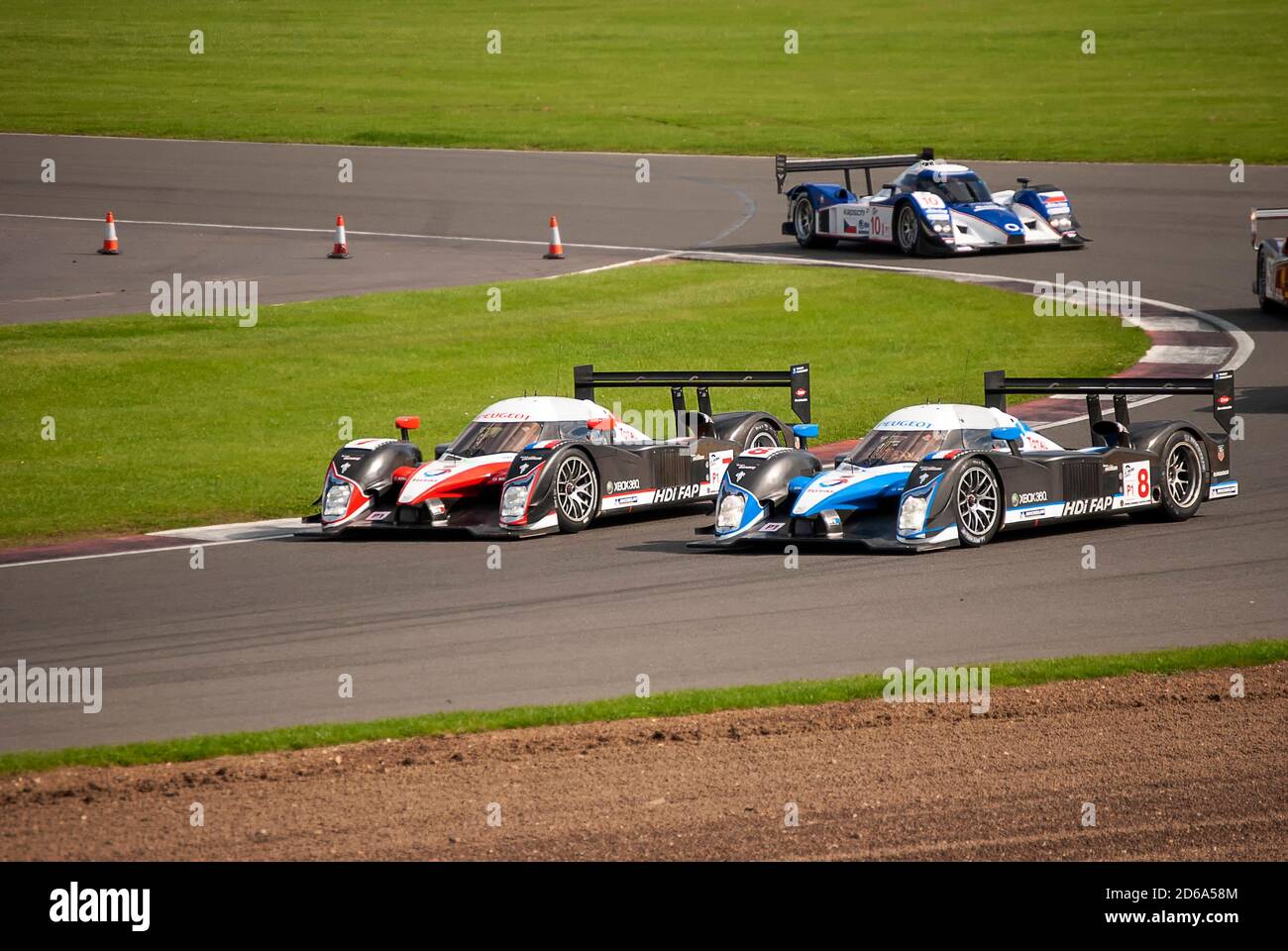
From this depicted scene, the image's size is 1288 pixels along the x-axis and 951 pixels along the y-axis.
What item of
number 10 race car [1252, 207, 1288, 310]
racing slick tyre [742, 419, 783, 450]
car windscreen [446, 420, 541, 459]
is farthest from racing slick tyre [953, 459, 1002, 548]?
number 10 race car [1252, 207, 1288, 310]

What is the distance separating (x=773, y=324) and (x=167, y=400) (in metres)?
9.39

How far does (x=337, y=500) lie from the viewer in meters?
16.6

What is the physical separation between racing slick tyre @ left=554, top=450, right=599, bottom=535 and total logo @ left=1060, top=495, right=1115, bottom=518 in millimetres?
4128

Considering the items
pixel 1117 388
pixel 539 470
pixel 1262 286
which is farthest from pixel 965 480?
pixel 1262 286

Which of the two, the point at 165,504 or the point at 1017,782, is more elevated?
the point at 165,504

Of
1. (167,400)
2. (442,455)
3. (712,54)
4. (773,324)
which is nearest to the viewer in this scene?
(442,455)

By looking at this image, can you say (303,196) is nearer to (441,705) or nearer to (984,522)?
(984,522)

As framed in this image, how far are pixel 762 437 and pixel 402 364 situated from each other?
8.52 m

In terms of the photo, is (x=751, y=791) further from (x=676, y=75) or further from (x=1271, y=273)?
(x=676, y=75)

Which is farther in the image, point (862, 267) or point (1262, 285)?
point (862, 267)

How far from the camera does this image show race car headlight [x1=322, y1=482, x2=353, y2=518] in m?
16.6
